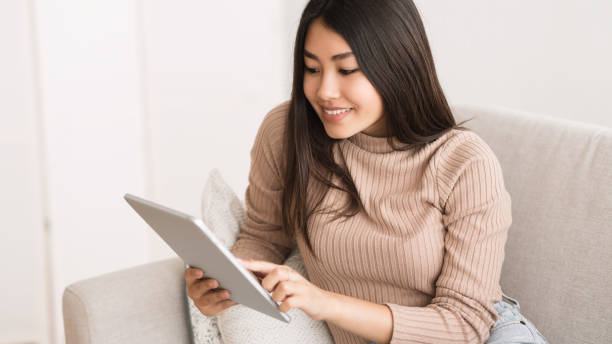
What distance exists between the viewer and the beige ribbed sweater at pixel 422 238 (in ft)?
3.72

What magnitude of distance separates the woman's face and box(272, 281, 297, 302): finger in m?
0.34

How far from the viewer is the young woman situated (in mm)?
1108

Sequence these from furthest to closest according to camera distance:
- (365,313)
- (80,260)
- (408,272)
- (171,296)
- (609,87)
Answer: (80,260), (609,87), (171,296), (408,272), (365,313)

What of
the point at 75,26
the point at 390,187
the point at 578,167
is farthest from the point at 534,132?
the point at 75,26

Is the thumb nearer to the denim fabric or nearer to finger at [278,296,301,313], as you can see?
finger at [278,296,301,313]

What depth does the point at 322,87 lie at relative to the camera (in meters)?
1.14

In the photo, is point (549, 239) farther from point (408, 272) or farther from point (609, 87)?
point (609, 87)

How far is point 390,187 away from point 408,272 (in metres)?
0.17

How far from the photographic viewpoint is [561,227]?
1223mm

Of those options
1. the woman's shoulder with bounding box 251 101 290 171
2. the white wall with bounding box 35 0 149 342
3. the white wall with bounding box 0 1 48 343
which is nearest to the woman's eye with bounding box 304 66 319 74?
the woman's shoulder with bounding box 251 101 290 171

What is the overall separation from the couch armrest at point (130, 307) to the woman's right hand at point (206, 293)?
8.1 inches

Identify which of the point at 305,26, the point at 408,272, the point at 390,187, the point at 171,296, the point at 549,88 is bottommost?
the point at 171,296

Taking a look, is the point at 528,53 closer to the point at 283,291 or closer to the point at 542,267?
the point at 542,267

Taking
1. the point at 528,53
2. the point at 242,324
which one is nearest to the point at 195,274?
the point at 242,324
